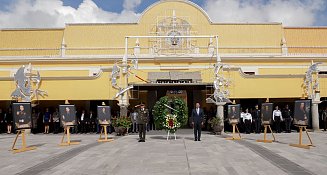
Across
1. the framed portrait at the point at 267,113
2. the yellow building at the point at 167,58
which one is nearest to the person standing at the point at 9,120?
the yellow building at the point at 167,58

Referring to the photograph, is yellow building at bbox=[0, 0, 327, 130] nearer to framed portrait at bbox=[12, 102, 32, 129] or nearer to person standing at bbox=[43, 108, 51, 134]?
person standing at bbox=[43, 108, 51, 134]

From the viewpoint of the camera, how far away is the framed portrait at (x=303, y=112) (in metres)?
12.7

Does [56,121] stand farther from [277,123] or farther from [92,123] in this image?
[277,123]

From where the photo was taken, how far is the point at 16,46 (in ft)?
87.8

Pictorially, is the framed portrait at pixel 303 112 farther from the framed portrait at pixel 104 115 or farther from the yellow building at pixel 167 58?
the framed portrait at pixel 104 115

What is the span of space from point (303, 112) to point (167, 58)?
40.6 feet

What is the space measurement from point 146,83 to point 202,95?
5.19 metres

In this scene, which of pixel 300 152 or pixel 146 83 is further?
pixel 146 83

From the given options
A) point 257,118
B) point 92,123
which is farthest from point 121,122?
point 257,118

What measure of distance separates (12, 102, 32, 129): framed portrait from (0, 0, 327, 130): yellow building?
7401mm

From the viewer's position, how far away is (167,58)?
23.6 metres

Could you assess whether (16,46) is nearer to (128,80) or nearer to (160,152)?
(128,80)

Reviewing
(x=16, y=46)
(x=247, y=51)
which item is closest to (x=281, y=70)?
(x=247, y=51)

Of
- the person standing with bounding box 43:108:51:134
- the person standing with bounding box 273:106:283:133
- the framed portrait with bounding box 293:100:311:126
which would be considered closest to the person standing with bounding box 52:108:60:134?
the person standing with bounding box 43:108:51:134
